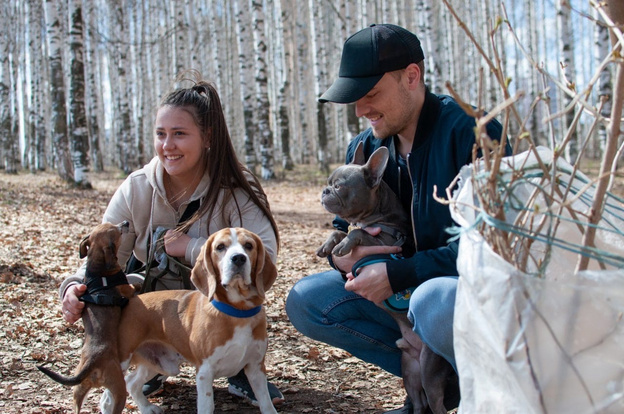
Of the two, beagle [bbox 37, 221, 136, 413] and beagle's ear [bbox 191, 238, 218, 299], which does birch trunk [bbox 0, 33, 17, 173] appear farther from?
beagle's ear [bbox 191, 238, 218, 299]

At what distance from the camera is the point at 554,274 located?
236cm

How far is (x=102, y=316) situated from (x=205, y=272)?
713mm

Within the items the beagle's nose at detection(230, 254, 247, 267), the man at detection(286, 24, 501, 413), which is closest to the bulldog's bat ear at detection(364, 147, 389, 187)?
the man at detection(286, 24, 501, 413)

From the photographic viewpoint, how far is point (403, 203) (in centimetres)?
361

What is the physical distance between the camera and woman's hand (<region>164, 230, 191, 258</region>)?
382 centimetres

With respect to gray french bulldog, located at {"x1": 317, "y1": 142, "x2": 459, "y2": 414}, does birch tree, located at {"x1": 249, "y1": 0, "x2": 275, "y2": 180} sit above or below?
above

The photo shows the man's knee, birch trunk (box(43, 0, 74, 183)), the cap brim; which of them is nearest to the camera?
the man's knee

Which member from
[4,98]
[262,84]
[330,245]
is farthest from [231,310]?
[4,98]

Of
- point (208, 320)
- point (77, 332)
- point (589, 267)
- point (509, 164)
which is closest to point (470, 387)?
point (589, 267)

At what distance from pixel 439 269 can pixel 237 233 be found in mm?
1137

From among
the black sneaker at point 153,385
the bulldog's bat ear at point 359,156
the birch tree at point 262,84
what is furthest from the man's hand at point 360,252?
the birch tree at point 262,84

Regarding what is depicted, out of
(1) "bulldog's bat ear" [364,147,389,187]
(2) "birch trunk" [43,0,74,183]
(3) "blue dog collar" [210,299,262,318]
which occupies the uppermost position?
(2) "birch trunk" [43,0,74,183]

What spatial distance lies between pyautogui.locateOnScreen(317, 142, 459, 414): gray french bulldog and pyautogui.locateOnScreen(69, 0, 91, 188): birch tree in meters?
14.1

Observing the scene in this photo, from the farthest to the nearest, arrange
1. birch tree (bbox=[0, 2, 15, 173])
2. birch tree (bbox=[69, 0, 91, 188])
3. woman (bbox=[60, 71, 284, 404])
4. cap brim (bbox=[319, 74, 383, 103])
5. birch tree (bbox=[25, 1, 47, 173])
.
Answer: birch tree (bbox=[25, 1, 47, 173]) → birch tree (bbox=[0, 2, 15, 173]) → birch tree (bbox=[69, 0, 91, 188]) → woman (bbox=[60, 71, 284, 404]) → cap brim (bbox=[319, 74, 383, 103])
